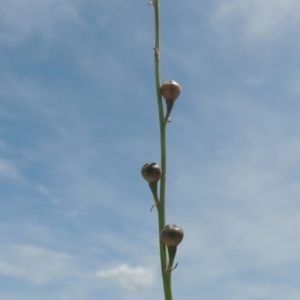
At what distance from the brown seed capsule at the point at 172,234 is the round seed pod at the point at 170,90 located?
2.37 ft

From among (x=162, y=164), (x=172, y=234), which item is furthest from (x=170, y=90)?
(x=172, y=234)

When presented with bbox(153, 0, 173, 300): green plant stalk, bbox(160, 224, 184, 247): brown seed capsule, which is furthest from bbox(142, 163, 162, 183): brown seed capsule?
bbox(160, 224, 184, 247): brown seed capsule

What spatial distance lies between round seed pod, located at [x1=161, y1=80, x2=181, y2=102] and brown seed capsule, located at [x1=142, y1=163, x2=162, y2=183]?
1.28 ft

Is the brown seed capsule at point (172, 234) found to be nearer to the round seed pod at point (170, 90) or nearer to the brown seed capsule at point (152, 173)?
the brown seed capsule at point (152, 173)

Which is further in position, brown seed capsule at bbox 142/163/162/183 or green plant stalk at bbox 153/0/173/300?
brown seed capsule at bbox 142/163/162/183

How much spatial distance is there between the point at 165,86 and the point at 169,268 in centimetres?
96

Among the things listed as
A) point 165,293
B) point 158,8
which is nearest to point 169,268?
point 165,293

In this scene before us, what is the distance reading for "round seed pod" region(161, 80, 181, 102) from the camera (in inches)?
99.5

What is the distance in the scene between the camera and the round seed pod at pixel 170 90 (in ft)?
8.29

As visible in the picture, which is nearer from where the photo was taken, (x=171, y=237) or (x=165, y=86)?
(x=171, y=237)

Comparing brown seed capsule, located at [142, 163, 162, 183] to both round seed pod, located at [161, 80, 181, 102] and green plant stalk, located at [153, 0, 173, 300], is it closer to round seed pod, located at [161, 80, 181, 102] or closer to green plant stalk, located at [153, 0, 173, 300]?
green plant stalk, located at [153, 0, 173, 300]

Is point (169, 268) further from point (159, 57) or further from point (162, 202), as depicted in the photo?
point (159, 57)

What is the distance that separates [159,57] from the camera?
260cm

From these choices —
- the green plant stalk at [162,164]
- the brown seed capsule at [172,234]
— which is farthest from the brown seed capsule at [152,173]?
the brown seed capsule at [172,234]
